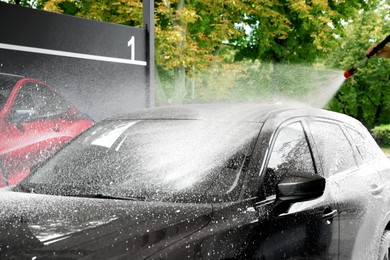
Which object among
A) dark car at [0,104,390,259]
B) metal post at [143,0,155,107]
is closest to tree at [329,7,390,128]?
metal post at [143,0,155,107]

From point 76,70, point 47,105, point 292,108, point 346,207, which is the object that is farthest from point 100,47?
point 346,207

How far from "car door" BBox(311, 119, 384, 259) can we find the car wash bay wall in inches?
82.9

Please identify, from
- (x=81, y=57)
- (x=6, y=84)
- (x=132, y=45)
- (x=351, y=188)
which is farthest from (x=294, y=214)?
(x=132, y=45)

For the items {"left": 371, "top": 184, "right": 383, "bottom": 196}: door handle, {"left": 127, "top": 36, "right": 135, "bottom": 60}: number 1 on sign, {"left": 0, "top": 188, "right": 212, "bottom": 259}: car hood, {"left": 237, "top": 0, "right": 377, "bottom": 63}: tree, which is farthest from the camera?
{"left": 237, "top": 0, "right": 377, "bottom": 63}: tree

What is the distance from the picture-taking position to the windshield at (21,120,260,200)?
3160 mm

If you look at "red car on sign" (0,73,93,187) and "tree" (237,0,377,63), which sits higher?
"tree" (237,0,377,63)

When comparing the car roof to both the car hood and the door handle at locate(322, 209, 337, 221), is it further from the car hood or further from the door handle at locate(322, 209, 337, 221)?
the car hood

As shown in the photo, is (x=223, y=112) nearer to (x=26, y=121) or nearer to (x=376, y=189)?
(x=376, y=189)

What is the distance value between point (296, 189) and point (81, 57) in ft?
12.7

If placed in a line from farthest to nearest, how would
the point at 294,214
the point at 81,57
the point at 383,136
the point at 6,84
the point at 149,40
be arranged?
the point at 383,136, the point at 149,40, the point at 81,57, the point at 6,84, the point at 294,214

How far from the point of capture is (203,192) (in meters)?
3.05

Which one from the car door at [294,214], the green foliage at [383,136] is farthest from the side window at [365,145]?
the green foliage at [383,136]

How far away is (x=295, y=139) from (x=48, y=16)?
325 centimetres

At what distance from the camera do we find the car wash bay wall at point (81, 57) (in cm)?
576
